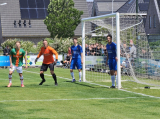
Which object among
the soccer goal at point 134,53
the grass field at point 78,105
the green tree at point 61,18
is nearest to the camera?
the grass field at point 78,105

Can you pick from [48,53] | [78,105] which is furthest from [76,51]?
[78,105]

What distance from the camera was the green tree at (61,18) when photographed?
44875 mm

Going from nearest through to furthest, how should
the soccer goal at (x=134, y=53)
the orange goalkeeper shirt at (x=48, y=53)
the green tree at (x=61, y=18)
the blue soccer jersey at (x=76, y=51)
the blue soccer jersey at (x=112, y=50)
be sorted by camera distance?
the blue soccer jersey at (x=112, y=50) < the soccer goal at (x=134, y=53) < the orange goalkeeper shirt at (x=48, y=53) < the blue soccer jersey at (x=76, y=51) < the green tree at (x=61, y=18)

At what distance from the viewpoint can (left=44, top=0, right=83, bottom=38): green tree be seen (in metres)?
44.9

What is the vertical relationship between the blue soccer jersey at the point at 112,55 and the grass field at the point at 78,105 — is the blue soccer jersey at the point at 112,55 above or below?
above

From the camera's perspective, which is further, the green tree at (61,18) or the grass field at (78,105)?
the green tree at (61,18)

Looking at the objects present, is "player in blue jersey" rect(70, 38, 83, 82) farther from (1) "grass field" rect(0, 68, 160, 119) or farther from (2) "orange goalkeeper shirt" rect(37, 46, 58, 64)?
(1) "grass field" rect(0, 68, 160, 119)

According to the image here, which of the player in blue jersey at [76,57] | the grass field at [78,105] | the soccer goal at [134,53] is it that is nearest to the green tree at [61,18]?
the player in blue jersey at [76,57]

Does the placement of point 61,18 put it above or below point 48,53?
above

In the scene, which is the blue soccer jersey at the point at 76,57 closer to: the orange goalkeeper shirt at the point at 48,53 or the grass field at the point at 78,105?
the orange goalkeeper shirt at the point at 48,53

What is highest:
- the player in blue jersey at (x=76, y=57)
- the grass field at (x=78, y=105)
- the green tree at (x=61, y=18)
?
the green tree at (x=61, y=18)

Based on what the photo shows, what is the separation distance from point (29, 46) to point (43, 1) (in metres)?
11.4

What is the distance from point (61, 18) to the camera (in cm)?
4484

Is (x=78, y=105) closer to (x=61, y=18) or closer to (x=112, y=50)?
(x=112, y=50)
